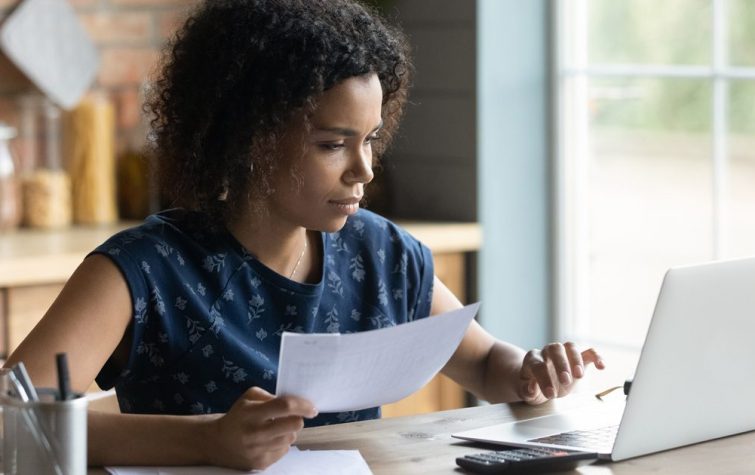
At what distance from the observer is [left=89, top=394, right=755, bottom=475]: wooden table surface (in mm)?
1431

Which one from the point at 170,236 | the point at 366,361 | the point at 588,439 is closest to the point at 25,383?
the point at 366,361

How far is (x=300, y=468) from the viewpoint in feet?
4.63

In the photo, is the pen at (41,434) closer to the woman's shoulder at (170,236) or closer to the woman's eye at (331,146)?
the woman's shoulder at (170,236)

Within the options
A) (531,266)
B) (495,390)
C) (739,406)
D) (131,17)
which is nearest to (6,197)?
(131,17)

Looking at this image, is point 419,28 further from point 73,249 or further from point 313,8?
point 313,8

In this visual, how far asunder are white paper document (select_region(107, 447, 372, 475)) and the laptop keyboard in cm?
24

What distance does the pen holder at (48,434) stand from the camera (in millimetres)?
1222

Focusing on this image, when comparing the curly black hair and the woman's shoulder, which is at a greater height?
the curly black hair

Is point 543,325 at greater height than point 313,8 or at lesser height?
lesser

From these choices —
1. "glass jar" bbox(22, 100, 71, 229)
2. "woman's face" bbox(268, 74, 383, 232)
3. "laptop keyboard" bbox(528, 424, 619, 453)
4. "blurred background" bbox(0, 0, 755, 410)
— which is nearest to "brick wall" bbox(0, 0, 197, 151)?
"blurred background" bbox(0, 0, 755, 410)

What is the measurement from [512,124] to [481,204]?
0.23 metres

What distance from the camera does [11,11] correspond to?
10.1 feet

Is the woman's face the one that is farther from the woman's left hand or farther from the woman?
the woman's left hand

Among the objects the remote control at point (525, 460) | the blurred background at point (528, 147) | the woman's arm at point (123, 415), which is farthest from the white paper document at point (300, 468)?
the blurred background at point (528, 147)
